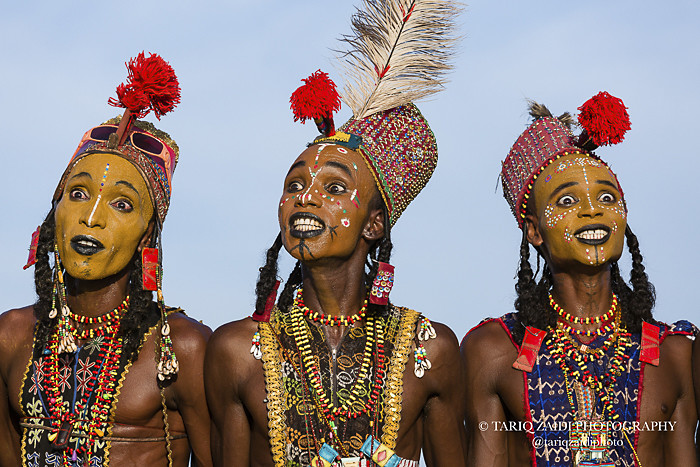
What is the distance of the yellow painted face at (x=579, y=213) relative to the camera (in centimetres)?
718

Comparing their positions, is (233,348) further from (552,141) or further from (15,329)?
(552,141)

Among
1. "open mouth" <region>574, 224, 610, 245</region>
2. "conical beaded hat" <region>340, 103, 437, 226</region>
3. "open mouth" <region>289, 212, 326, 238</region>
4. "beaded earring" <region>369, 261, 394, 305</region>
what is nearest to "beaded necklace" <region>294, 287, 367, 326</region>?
"beaded earring" <region>369, 261, 394, 305</region>

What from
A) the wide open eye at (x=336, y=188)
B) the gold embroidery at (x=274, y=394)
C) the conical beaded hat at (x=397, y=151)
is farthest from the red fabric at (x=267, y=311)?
the conical beaded hat at (x=397, y=151)

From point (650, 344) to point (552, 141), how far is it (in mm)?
1632

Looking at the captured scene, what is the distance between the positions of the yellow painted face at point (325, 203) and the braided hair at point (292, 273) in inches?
7.6

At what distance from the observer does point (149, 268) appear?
23.7ft

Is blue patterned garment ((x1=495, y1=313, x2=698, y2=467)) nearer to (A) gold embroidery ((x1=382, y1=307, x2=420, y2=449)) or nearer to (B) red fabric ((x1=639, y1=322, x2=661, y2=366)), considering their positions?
(B) red fabric ((x1=639, y1=322, x2=661, y2=366))

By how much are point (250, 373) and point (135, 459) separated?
0.99 meters

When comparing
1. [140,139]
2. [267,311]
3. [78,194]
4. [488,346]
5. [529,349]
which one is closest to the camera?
[267,311]

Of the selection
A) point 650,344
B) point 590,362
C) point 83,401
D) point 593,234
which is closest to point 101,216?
point 83,401

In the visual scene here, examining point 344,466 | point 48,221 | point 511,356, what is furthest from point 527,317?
point 48,221

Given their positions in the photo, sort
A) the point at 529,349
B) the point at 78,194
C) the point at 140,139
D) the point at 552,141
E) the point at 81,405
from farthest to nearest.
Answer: the point at 552,141
the point at 140,139
the point at 529,349
the point at 78,194
the point at 81,405

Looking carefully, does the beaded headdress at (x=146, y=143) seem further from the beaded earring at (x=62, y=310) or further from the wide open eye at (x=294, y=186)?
the wide open eye at (x=294, y=186)

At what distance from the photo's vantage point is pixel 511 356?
7.37 metres
